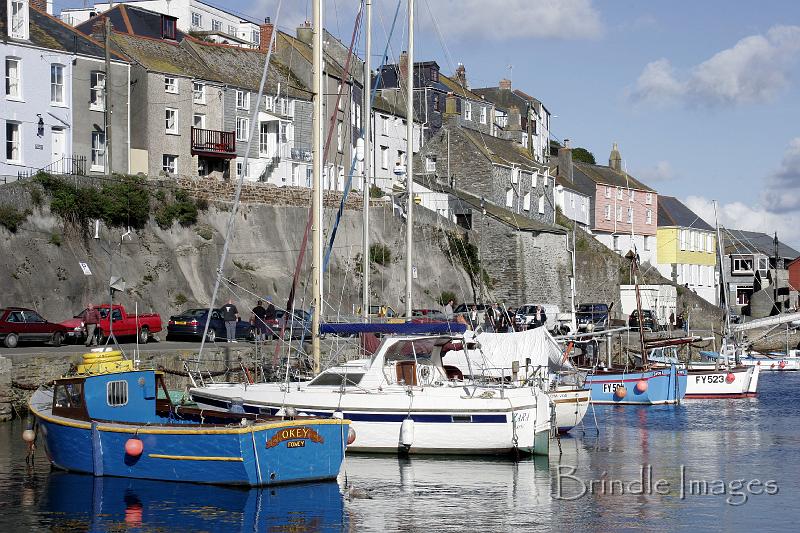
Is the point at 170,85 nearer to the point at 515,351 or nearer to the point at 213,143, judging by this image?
the point at 213,143

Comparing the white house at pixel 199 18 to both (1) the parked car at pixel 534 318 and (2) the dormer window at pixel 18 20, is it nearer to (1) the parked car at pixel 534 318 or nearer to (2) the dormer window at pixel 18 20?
(2) the dormer window at pixel 18 20

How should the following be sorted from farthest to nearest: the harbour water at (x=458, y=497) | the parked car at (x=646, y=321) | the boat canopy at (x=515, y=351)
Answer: the parked car at (x=646, y=321) < the boat canopy at (x=515, y=351) < the harbour water at (x=458, y=497)

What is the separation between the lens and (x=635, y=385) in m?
43.4

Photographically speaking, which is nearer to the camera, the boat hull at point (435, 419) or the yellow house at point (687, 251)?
the boat hull at point (435, 419)

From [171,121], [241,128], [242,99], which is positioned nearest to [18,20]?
[171,121]

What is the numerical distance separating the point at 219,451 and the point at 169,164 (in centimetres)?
3833

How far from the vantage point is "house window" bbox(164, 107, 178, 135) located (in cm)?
5769

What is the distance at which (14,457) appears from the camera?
26.3 meters

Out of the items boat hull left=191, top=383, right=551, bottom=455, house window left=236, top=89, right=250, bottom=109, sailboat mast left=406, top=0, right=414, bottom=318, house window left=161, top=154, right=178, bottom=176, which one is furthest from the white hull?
house window left=236, top=89, right=250, bottom=109

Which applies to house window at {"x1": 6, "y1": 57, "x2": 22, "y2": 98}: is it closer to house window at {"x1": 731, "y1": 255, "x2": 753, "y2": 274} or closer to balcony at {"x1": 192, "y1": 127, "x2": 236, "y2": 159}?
balcony at {"x1": 192, "y1": 127, "x2": 236, "y2": 159}

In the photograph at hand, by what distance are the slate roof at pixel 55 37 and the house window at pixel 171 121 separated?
3.50 meters

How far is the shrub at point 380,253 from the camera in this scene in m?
60.7

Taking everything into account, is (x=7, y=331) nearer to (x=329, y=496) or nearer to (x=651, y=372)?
(x=329, y=496)

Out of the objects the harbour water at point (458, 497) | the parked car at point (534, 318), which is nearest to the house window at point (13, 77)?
the harbour water at point (458, 497)
